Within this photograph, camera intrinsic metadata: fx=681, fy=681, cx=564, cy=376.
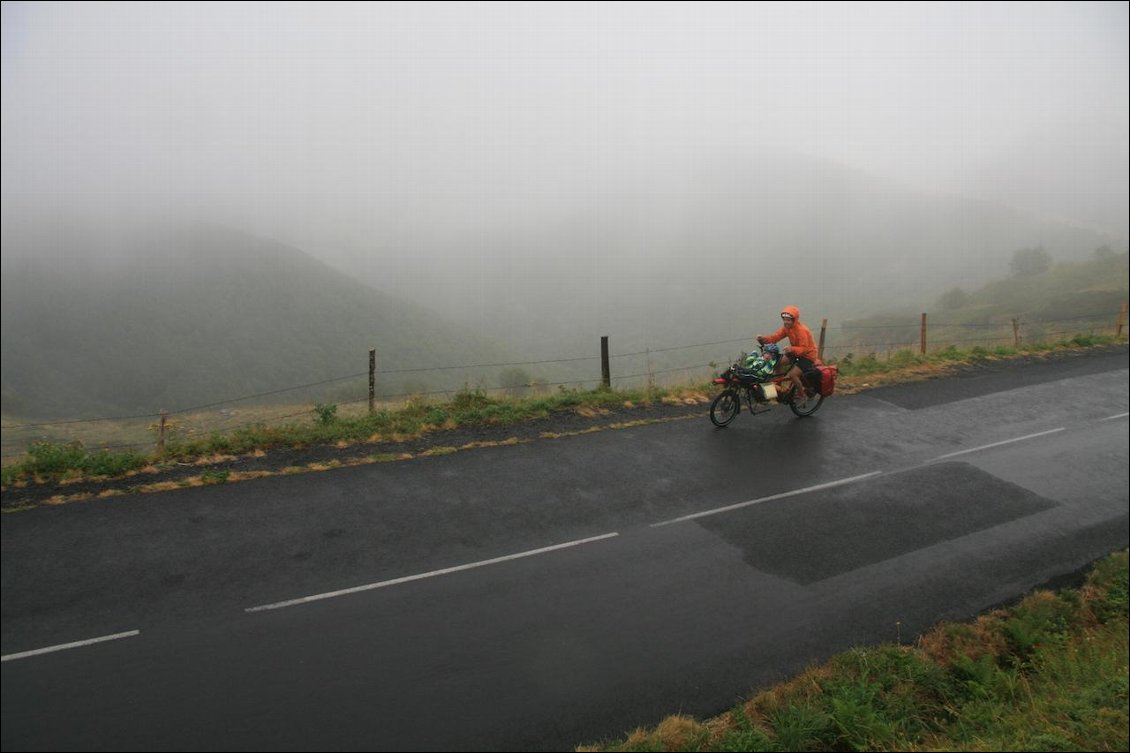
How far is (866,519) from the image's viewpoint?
9438 mm

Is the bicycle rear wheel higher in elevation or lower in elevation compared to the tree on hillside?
lower

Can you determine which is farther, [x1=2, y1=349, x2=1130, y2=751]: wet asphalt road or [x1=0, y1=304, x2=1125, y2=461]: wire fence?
[x1=0, y1=304, x2=1125, y2=461]: wire fence

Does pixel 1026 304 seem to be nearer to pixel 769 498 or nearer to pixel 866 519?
pixel 866 519

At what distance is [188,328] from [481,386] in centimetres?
13621

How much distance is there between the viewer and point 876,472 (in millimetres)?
11117

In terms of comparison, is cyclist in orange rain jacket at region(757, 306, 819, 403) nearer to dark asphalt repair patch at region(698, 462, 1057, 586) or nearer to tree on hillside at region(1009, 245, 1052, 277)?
dark asphalt repair patch at region(698, 462, 1057, 586)

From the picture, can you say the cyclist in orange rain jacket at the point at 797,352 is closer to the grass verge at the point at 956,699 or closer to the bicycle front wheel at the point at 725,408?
the bicycle front wheel at the point at 725,408

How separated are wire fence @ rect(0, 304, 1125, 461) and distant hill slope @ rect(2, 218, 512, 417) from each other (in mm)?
29128

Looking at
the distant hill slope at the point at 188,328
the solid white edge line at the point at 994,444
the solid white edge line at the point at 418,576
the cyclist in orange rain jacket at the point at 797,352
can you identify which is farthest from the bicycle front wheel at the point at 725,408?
the distant hill slope at the point at 188,328

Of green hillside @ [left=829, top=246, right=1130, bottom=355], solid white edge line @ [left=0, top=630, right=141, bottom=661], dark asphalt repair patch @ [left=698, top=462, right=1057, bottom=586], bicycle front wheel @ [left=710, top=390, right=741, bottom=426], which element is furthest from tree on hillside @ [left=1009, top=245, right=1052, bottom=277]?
solid white edge line @ [left=0, top=630, right=141, bottom=661]

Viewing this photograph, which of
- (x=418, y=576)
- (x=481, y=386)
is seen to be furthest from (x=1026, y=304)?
(x=418, y=576)

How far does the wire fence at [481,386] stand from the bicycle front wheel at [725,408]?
1068 millimetres

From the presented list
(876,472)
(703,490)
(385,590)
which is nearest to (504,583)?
(385,590)

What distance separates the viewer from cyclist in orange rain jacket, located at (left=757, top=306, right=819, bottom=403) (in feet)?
42.6
